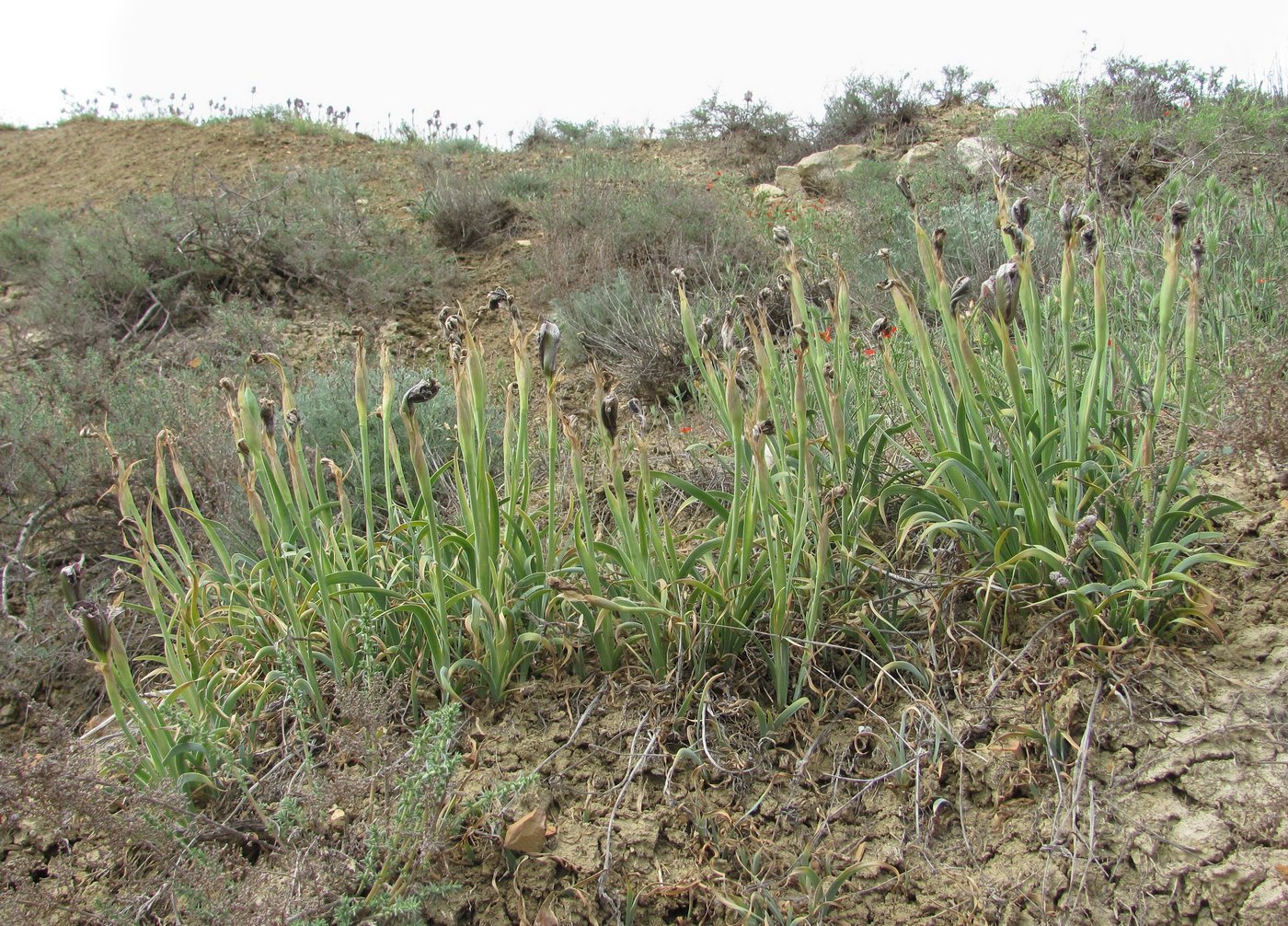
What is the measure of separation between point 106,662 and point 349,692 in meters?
0.41

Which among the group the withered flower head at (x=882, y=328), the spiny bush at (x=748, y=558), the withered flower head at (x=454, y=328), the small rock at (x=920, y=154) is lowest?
the spiny bush at (x=748, y=558)

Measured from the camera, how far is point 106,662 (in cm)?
146

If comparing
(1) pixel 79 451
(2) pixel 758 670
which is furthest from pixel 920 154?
(2) pixel 758 670

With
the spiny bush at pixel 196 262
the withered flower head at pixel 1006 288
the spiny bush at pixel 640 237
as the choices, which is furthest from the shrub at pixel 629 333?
the withered flower head at pixel 1006 288

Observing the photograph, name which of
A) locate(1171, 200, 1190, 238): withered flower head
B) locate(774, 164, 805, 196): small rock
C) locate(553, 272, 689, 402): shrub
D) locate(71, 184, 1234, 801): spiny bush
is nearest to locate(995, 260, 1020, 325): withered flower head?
locate(71, 184, 1234, 801): spiny bush

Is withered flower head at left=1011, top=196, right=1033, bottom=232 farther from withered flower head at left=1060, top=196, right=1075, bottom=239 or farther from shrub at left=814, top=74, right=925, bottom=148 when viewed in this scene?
shrub at left=814, top=74, right=925, bottom=148

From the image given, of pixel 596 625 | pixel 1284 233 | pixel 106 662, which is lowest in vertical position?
pixel 596 625

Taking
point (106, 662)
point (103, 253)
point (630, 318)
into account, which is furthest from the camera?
point (103, 253)

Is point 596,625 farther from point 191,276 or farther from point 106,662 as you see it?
point 191,276

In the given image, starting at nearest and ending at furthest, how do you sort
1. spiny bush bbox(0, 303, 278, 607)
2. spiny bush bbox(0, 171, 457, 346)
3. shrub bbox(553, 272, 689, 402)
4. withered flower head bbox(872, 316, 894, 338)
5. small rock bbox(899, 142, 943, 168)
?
withered flower head bbox(872, 316, 894, 338) → spiny bush bbox(0, 303, 278, 607) → shrub bbox(553, 272, 689, 402) → spiny bush bbox(0, 171, 457, 346) → small rock bbox(899, 142, 943, 168)

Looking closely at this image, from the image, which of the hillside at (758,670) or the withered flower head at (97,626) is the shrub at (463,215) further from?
the withered flower head at (97,626)

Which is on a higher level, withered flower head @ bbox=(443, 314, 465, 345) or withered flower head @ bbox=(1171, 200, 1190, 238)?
withered flower head @ bbox=(1171, 200, 1190, 238)

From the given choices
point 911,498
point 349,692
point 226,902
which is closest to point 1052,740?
point 911,498

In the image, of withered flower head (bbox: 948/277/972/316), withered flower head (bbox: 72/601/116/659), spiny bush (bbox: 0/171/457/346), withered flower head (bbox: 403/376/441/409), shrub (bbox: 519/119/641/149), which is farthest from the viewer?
shrub (bbox: 519/119/641/149)
